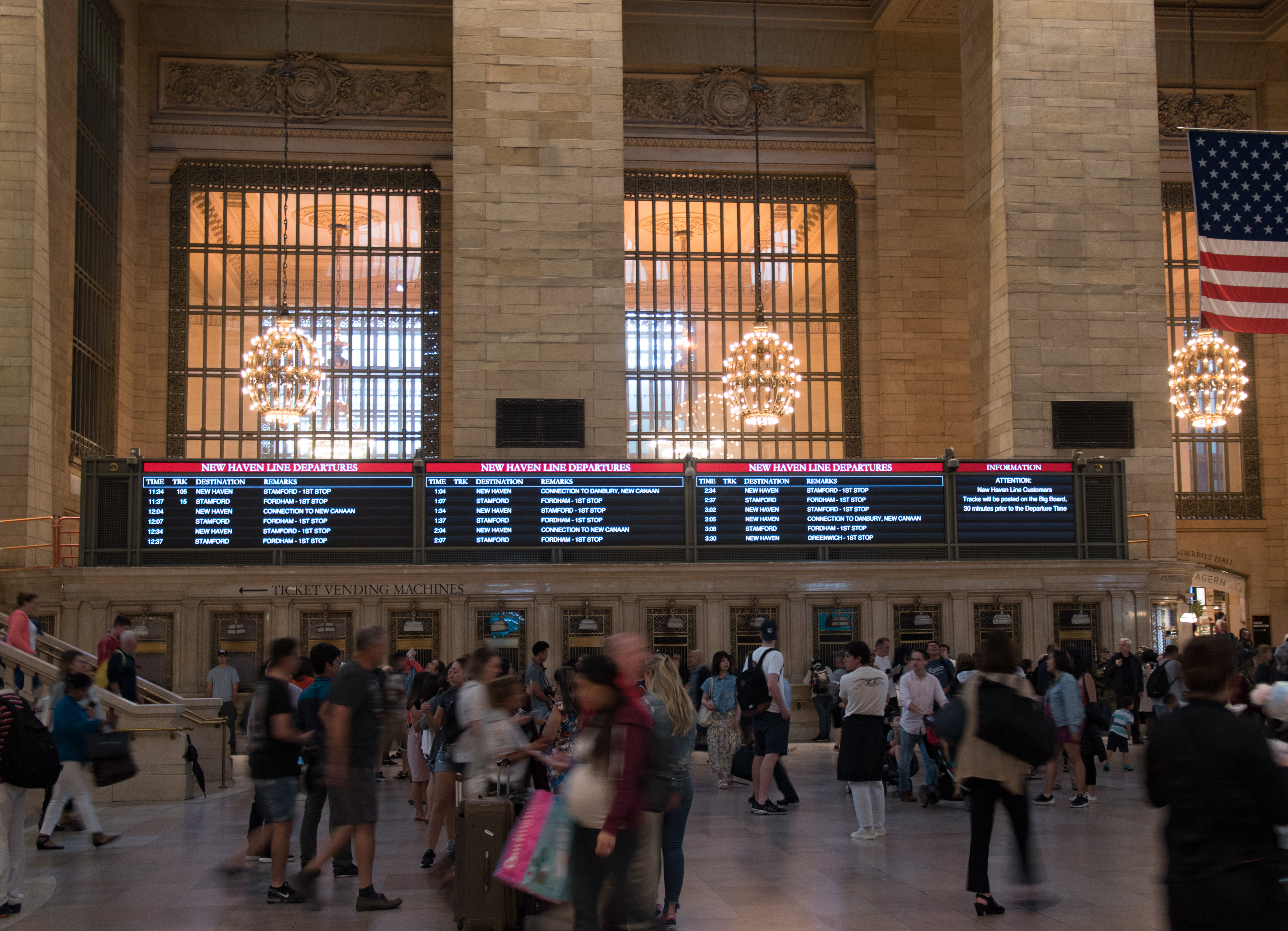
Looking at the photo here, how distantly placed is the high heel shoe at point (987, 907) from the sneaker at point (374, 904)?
3178 mm

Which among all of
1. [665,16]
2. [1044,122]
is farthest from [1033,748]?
[665,16]

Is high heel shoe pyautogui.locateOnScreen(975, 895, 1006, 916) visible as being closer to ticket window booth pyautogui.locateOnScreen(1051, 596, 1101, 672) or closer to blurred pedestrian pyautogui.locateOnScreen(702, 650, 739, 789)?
blurred pedestrian pyautogui.locateOnScreen(702, 650, 739, 789)

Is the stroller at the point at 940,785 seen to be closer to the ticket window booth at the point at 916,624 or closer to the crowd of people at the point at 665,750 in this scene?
the crowd of people at the point at 665,750

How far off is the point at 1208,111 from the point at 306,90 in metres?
18.5

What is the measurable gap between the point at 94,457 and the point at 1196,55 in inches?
900

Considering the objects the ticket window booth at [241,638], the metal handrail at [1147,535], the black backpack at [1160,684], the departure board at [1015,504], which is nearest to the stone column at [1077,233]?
the metal handrail at [1147,535]

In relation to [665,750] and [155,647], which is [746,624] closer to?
[155,647]

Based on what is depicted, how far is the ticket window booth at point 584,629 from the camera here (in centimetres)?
1570

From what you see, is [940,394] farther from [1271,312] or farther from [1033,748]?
[1033,748]

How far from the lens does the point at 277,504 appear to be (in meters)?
15.5

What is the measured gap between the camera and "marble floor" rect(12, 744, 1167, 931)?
260 inches

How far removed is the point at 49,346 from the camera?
19.2 metres

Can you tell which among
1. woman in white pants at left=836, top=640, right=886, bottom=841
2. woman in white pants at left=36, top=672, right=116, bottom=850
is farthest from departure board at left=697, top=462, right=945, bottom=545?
woman in white pants at left=36, top=672, right=116, bottom=850

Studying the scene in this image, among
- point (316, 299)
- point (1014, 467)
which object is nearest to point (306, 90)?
Result: point (316, 299)
